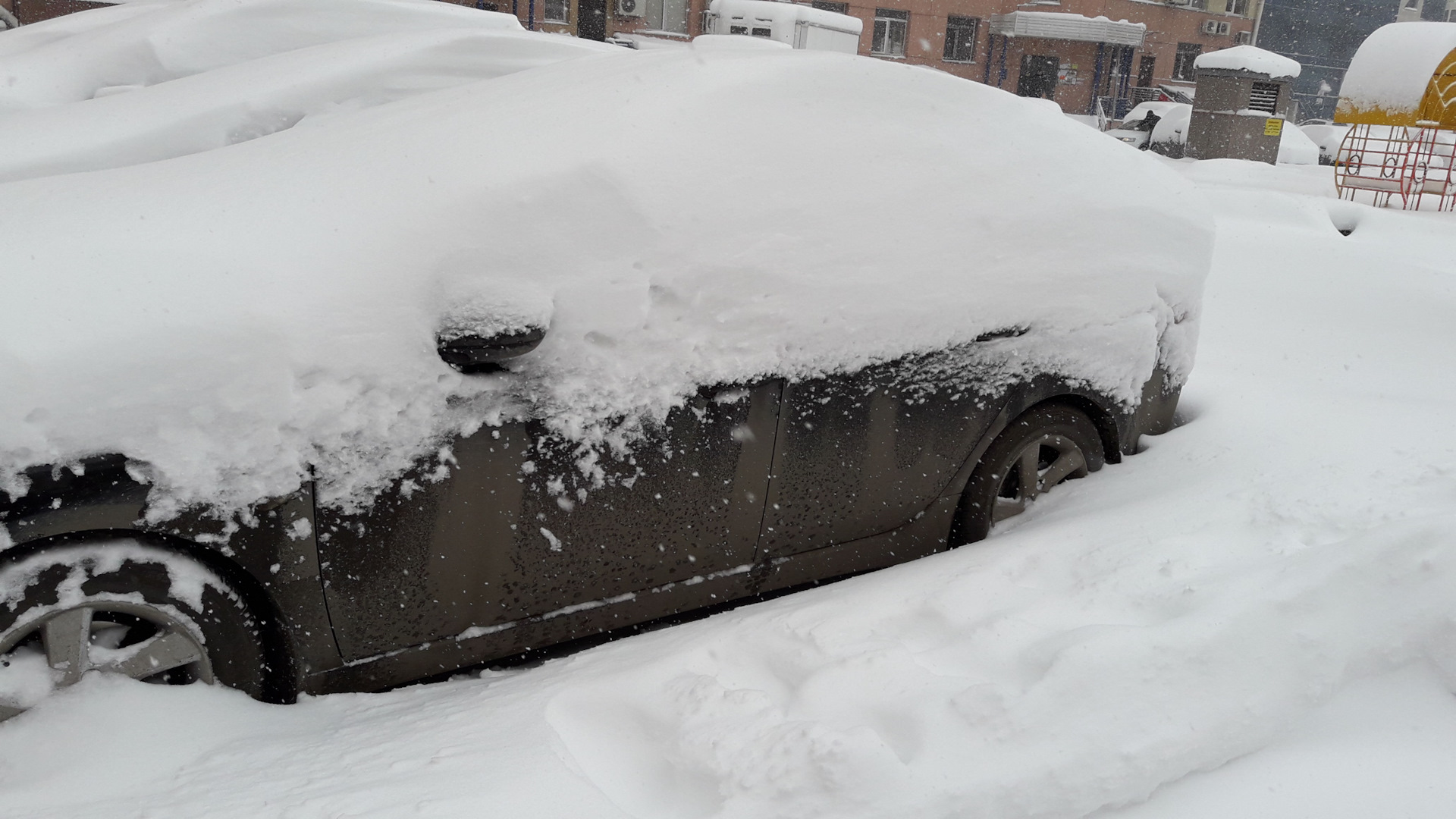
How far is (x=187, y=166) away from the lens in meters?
2.38

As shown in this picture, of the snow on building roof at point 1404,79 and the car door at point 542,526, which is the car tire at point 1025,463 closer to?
the car door at point 542,526

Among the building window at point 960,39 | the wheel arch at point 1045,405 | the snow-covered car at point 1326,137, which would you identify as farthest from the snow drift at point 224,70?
the building window at point 960,39

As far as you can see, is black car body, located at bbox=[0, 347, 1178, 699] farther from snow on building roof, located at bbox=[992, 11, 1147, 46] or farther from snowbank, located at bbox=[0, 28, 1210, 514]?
snow on building roof, located at bbox=[992, 11, 1147, 46]

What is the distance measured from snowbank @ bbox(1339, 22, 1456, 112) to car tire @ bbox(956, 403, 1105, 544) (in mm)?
9868

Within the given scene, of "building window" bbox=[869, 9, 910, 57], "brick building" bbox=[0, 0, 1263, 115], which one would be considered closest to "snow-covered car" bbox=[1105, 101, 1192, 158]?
"brick building" bbox=[0, 0, 1263, 115]

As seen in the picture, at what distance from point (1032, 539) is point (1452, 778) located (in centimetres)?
107

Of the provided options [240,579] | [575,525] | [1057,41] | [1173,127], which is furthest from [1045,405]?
[1057,41]

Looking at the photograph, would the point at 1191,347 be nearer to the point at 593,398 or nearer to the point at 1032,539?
the point at 1032,539

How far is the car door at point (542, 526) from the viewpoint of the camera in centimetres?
205

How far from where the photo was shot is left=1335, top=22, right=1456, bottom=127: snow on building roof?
10.0 m

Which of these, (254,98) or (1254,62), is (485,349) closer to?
(254,98)

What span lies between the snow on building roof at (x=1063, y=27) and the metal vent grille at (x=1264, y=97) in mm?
17669

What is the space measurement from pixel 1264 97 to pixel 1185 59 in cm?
2419

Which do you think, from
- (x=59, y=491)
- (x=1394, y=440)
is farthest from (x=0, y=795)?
(x=1394, y=440)
